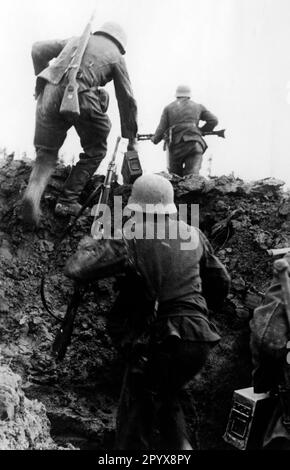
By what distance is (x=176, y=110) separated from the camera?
305 inches

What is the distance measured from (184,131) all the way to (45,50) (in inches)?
114

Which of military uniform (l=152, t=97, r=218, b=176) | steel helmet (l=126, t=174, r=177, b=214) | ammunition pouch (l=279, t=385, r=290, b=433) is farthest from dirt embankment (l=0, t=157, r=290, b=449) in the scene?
military uniform (l=152, t=97, r=218, b=176)

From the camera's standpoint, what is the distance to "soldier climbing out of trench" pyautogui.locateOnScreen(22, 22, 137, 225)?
495 centimetres

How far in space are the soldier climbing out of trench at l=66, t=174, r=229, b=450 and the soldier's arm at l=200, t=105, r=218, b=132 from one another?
15.5 feet

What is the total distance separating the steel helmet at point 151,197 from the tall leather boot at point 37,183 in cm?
181

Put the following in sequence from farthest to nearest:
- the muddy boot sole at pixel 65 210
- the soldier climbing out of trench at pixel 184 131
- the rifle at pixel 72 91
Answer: the soldier climbing out of trench at pixel 184 131
the muddy boot sole at pixel 65 210
the rifle at pixel 72 91

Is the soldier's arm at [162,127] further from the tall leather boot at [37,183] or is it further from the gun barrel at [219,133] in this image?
the tall leather boot at [37,183]

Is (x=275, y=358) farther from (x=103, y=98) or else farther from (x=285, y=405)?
(x=103, y=98)

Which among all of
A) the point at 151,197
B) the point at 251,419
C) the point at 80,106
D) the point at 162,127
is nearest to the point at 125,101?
the point at 80,106

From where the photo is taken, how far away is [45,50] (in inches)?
206

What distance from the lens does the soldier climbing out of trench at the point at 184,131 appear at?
A: 7609 mm

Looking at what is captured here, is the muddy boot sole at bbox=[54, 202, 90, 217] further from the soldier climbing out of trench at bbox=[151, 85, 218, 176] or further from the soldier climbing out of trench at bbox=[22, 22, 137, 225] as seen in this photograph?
the soldier climbing out of trench at bbox=[151, 85, 218, 176]

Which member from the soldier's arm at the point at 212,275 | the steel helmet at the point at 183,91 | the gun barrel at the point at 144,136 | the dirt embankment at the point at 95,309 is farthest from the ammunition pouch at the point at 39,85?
the steel helmet at the point at 183,91
